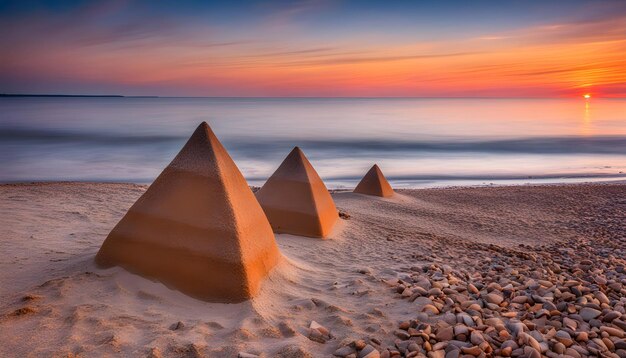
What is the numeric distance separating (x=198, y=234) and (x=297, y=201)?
4102 millimetres

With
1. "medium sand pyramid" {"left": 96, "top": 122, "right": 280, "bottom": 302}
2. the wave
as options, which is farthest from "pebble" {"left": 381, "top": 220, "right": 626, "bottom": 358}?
the wave

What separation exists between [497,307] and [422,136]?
46.2m

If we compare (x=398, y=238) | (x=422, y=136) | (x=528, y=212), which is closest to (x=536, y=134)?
(x=422, y=136)

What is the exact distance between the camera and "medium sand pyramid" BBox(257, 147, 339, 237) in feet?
30.4

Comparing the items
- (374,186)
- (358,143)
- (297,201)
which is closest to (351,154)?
→ (358,143)

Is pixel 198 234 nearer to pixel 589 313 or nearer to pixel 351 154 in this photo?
pixel 589 313

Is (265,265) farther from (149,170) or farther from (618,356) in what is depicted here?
(149,170)

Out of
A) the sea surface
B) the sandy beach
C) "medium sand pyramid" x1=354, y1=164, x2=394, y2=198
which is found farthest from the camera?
the sea surface

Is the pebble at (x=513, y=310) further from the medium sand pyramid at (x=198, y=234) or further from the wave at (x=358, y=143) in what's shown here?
the wave at (x=358, y=143)

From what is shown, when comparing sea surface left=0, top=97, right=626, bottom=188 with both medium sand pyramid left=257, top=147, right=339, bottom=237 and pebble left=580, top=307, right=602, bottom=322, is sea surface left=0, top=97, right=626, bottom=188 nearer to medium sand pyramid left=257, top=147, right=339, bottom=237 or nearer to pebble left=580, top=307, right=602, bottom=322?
medium sand pyramid left=257, top=147, right=339, bottom=237

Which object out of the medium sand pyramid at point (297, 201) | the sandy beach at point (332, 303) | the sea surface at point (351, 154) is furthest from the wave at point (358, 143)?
the sandy beach at point (332, 303)

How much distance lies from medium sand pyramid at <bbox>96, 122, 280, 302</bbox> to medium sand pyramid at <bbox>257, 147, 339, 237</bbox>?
10.2ft

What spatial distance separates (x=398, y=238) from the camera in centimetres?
966

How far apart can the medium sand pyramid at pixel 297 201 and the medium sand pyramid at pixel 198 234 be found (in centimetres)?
311
